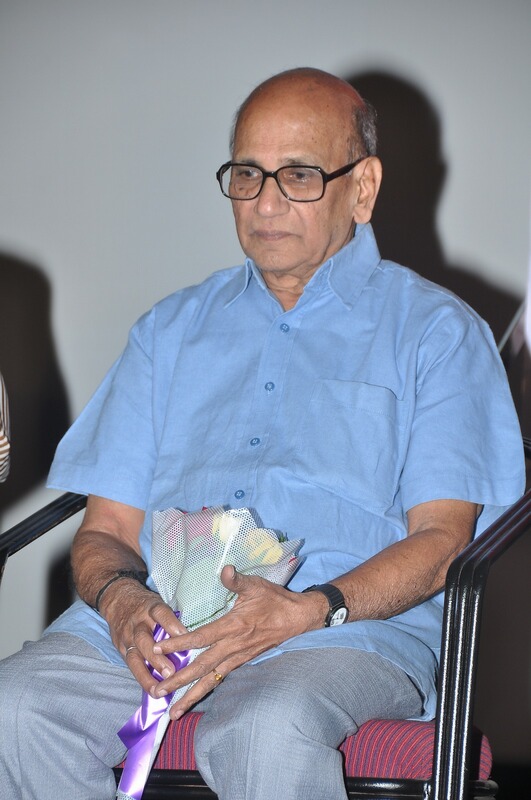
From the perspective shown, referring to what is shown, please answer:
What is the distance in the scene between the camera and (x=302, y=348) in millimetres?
2141

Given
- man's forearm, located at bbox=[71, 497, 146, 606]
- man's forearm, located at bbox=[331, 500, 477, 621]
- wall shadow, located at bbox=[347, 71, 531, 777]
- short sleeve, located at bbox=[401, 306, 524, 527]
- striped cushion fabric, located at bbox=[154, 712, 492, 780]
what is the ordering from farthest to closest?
1. wall shadow, located at bbox=[347, 71, 531, 777]
2. man's forearm, located at bbox=[71, 497, 146, 606]
3. short sleeve, located at bbox=[401, 306, 524, 527]
4. man's forearm, located at bbox=[331, 500, 477, 621]
5. striped cushion fabric, located at bbox=[154, 712, 492, 780]

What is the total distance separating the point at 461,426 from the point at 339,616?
1.36 feet

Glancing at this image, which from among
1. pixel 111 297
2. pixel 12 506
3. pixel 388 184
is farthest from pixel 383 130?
pixel 12 506

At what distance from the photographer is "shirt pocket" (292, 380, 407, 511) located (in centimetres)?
197

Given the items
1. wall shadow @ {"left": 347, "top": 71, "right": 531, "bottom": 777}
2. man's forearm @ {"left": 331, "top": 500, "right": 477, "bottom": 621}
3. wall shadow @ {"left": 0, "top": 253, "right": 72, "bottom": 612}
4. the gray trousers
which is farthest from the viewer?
wall shadow @ {"left": 0, "top": 253, "right": 72, "bottom": 612}

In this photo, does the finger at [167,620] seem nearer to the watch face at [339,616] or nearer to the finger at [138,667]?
the finger at [138,667]

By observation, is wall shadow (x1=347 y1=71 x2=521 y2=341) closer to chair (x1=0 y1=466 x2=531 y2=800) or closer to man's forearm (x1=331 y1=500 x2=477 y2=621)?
man's forearm (x1=331 y1=500 x2=477 y2=621)

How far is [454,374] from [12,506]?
1.63m

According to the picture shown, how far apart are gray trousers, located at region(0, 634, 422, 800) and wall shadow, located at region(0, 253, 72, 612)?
126 cm

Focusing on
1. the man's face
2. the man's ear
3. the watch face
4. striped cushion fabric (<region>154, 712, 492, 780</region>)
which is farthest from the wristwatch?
the man's ear

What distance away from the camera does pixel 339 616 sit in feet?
5.80

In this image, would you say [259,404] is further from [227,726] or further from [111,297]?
[111,297]

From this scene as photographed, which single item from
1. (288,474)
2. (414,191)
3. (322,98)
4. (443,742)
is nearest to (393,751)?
(443,742)

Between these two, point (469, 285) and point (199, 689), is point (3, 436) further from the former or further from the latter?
point (469, 285)
